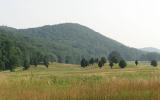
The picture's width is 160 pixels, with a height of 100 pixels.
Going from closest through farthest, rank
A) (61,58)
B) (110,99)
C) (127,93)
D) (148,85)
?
(110,99) < (127,93) < (148,85) < (61,58)

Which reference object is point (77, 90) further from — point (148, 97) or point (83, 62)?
point (83, 62)

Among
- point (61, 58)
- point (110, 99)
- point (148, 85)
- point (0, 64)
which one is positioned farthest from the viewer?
point (61, 58)

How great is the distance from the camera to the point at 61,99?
1118 centimetres

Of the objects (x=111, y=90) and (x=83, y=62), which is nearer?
(x=111, y=90)

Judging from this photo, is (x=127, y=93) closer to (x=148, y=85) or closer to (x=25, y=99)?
(x=148, y=85)

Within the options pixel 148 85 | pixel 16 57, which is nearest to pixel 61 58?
pixel 16 57

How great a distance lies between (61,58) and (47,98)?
184283 mm

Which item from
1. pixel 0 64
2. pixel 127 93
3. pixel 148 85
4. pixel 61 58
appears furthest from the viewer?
pixel 61 58

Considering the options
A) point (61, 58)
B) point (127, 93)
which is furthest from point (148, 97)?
point (61, 58)

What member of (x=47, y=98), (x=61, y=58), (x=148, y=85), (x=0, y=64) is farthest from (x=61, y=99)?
(x=61, y=58)

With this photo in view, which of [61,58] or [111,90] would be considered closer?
[111,90]

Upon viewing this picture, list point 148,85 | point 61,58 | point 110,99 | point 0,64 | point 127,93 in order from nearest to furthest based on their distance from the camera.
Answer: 1. point 110,99
2. point 127,93
3. point 148,85
4. point 0,64
5. point 61,58

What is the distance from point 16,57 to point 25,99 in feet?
301

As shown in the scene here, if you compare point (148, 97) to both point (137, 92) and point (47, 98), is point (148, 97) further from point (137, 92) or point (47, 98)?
point (47, 98)
